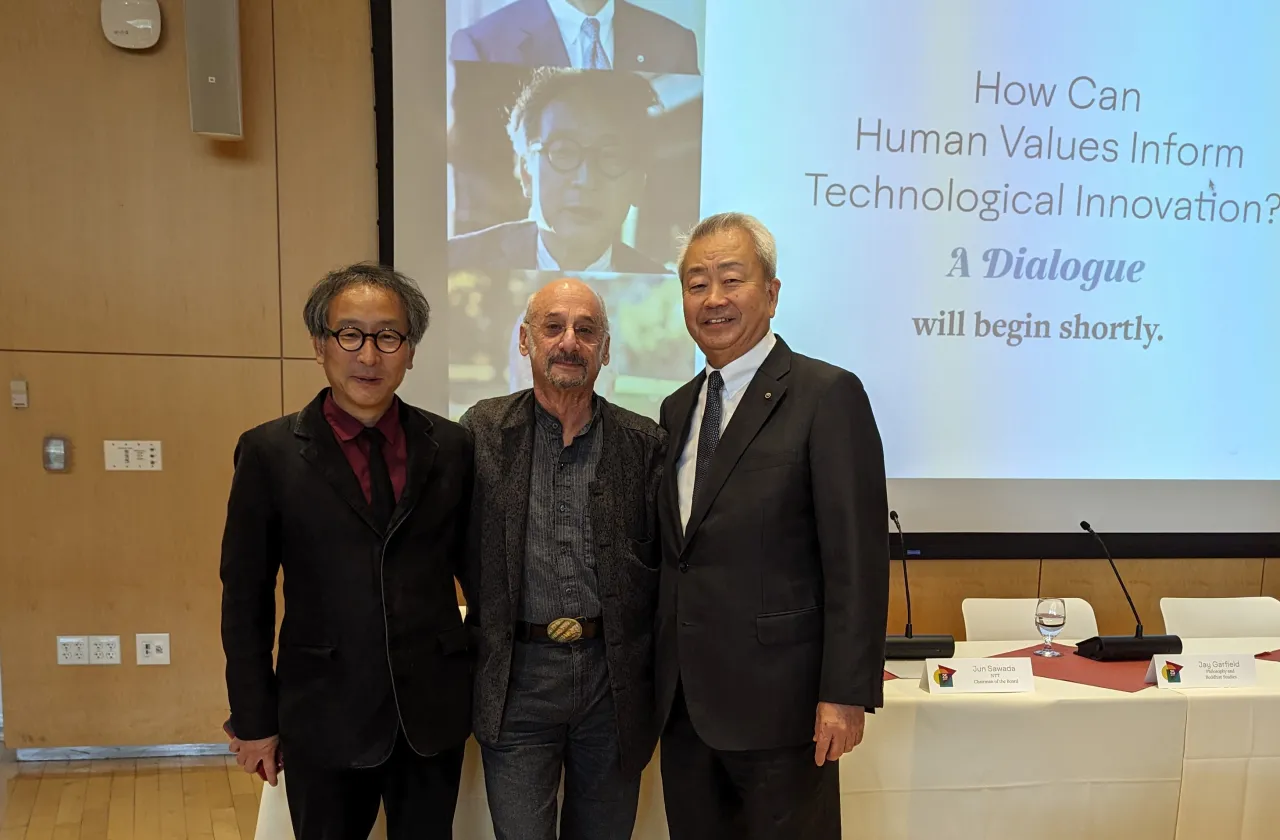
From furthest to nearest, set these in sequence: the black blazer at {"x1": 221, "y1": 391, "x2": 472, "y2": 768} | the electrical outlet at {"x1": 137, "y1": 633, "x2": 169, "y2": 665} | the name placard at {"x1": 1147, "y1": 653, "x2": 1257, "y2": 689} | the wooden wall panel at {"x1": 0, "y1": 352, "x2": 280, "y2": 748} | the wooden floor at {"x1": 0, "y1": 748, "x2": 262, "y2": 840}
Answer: the electrical outlet at {"x1": 137, "y1": 633, "x2": 169, "y2": 665}, the wooden wall panel at {"x1": 0, "y1": 352, "x2": 280, "y2": 748}, the wooden floor at {"x1": 0, "y1": 748, "x2": 262, "y2": 840}, the name placard at {"x1": 1147, "y1": 653, "x2": 1257, "y2": 689}, the black blazer at {"x1": 221, "y1": 391, "x2": 472, "y2": 768}

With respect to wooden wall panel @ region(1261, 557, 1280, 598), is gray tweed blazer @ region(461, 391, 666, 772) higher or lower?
higher

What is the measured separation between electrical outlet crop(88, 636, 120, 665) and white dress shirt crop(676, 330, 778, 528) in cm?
273

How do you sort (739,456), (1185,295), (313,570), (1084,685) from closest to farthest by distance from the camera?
1. (313,570)
2. (739,456)
3. (1084,685)
4. (1185,295)

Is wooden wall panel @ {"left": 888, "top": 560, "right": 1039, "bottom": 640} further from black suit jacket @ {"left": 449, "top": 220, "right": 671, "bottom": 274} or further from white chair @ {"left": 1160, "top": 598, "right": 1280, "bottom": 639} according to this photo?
black suit jacket @ {"left": 449, "top": 220, "right": 671, "bottom": 274}

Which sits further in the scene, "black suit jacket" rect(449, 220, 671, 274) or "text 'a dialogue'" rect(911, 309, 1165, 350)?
"text 'a dialogue'" rect(911, 309, 1165, 350)

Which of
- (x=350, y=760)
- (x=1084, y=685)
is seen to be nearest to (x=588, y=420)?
(x=350, y=760)

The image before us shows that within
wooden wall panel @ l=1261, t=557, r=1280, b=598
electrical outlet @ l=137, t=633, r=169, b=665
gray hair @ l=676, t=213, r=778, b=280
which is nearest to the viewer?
gray hair @ l=676, t=213, r=778, b=280

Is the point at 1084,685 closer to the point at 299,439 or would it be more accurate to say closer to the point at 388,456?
the point at 388,456

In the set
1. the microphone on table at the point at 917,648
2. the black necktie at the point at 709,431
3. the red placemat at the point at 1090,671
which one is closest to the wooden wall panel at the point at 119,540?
the black necktie at the point at 709,431

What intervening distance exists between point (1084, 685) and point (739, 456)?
1404 millimetres

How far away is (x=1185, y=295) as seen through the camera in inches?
123

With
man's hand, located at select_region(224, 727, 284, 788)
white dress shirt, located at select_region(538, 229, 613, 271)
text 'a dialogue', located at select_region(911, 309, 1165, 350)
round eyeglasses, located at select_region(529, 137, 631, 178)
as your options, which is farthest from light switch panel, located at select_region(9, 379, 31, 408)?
text 'a dialogue', located at select_region(911, 309, 1165, 350)

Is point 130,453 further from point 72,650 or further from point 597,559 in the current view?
point 597,559

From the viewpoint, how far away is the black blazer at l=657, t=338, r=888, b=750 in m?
1.45
